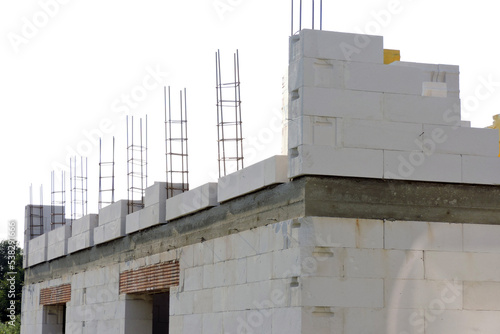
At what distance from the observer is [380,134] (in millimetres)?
14398

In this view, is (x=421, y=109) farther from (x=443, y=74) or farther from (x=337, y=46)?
(x=337, y=46)

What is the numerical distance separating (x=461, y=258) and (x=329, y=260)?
7.27 feet

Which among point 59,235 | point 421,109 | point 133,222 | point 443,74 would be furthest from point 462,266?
point 59,235

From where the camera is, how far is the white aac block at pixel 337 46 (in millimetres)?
14453

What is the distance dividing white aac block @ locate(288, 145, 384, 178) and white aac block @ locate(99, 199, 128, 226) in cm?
928

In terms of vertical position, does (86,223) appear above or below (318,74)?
below

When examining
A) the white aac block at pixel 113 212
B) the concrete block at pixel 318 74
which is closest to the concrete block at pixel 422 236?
the concrete block at pixel 318 74

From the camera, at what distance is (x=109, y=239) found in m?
23.3

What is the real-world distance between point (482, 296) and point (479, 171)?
2014mm

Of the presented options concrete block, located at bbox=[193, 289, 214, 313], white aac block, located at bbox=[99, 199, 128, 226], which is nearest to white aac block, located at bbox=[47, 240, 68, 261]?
white aac block, located at bbox=[99, 199, 128, 226]

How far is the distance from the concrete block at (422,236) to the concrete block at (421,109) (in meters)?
1.68

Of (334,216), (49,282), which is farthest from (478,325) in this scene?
(49,282)

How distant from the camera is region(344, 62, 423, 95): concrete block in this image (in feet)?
47.6

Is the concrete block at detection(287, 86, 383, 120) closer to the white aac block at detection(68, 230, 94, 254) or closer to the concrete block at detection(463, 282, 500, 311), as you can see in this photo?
the concrete block at detection(463, 282, 500, 311)
